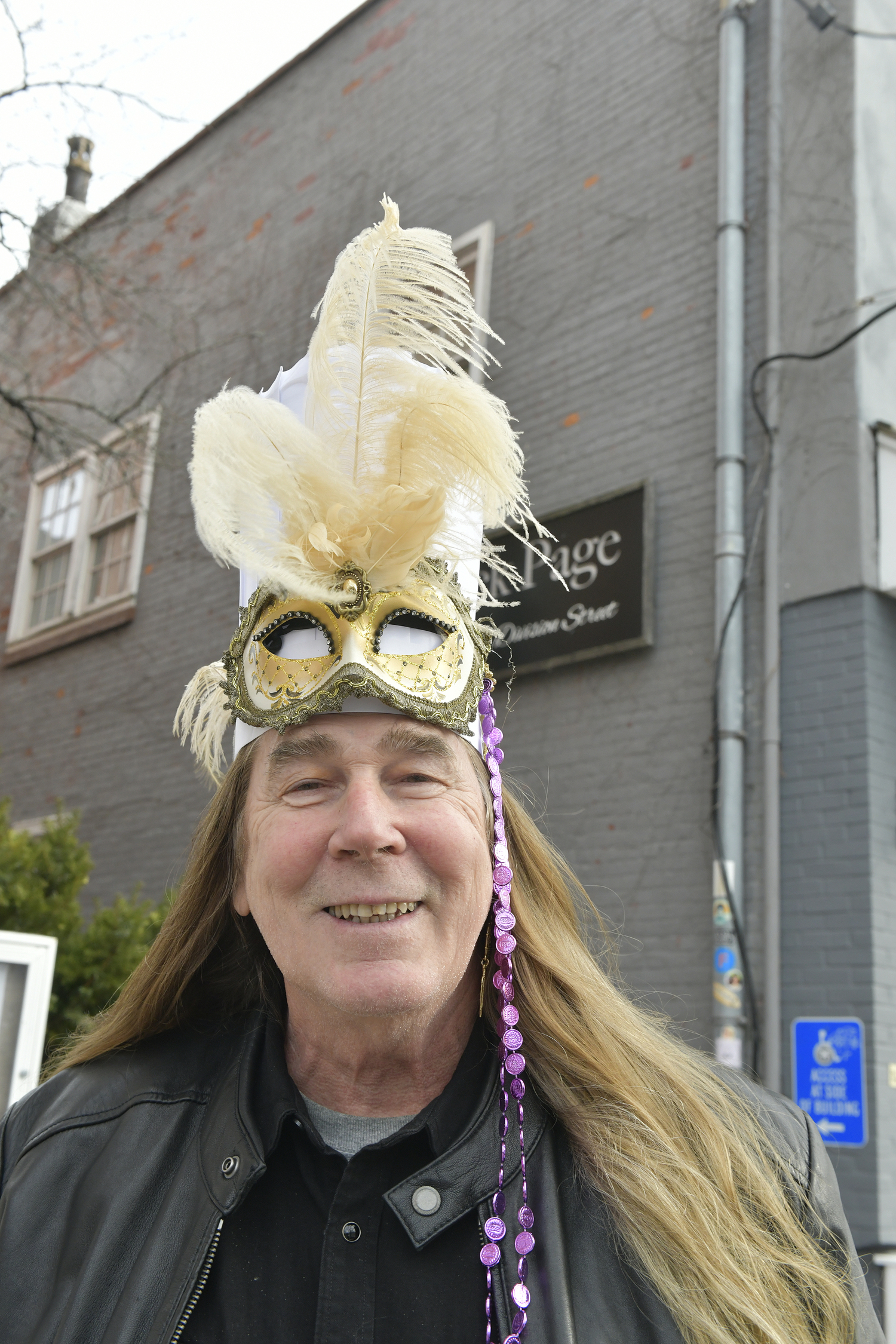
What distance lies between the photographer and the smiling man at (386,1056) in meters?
1.59

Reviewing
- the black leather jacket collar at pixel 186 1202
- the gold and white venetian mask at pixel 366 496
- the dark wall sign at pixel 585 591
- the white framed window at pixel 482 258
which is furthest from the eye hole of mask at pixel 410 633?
the white framed window at pixel 482 258

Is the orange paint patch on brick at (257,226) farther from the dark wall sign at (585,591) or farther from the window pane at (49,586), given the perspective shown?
the dark wall sign at (585,591)

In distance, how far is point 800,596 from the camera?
5.09m

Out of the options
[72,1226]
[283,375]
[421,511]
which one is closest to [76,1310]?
[72,1226]

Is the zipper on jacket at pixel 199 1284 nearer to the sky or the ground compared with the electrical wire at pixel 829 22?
nearer to the ground

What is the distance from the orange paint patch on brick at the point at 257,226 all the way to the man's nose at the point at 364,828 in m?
8.58

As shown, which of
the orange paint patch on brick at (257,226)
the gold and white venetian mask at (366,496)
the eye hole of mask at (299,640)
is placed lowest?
the eye hole of mask at (299,640)

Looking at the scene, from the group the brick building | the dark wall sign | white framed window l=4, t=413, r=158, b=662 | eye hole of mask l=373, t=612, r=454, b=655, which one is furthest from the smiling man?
white framed window l=4, t=413, r=158, b=662

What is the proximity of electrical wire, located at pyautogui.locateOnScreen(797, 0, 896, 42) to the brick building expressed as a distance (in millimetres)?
51

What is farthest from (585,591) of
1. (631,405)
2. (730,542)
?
(631,405)

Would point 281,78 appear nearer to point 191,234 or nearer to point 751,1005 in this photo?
point 191,234

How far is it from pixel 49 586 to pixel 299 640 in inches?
383

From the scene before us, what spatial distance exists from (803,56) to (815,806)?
12.1 feet

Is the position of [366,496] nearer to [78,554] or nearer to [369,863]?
[369,863]
